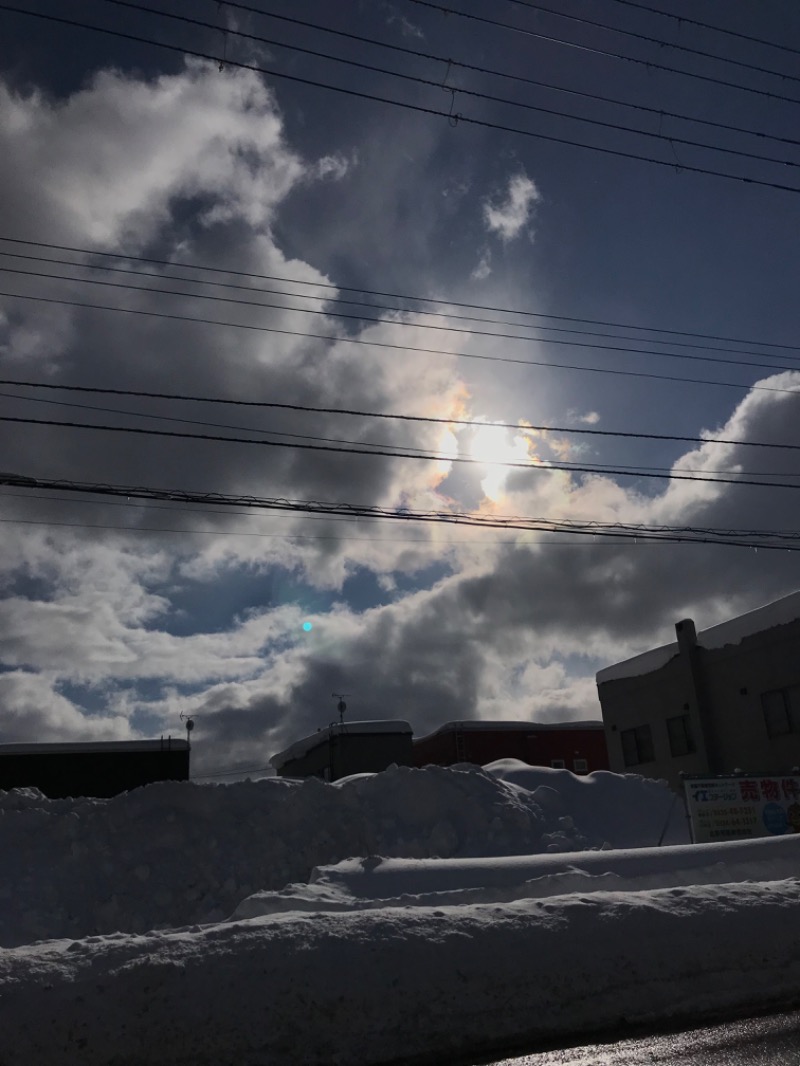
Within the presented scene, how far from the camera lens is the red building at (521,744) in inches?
1490

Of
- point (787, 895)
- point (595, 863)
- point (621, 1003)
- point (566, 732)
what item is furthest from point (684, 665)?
point (621, 1003)

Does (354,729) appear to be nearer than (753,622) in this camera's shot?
No

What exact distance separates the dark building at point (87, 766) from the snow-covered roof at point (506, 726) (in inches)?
553

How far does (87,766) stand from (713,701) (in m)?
20.7

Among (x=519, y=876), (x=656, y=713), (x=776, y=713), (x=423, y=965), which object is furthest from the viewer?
(x=656, y=713)

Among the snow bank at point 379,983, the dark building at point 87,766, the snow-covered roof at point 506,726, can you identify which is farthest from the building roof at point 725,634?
the snow bank at point 379,983

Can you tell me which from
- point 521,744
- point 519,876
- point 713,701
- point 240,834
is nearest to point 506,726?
point 521,744

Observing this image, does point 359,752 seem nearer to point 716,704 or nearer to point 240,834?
point 716,704

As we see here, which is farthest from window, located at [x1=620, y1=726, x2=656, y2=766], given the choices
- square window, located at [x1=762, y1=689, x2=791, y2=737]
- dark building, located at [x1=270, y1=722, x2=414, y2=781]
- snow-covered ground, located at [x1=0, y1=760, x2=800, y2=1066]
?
snow-covered ground, located at [x1=0, y1=760, x2=800, y2=1066]

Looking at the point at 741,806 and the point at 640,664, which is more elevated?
the point at 640,664

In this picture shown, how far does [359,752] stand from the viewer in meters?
31.2

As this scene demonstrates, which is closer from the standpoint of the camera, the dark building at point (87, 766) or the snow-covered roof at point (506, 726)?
the dark building at point (87, 766)

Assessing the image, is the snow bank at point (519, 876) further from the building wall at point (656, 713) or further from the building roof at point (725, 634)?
the building wall at point (656, 713)

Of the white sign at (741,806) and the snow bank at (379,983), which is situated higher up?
the white sign at (741,806)
